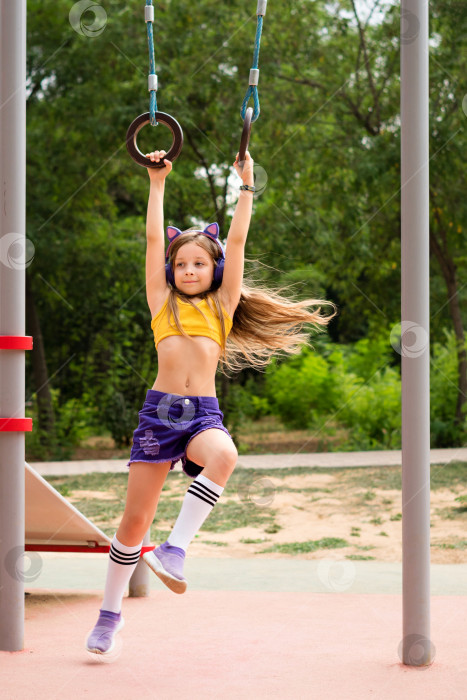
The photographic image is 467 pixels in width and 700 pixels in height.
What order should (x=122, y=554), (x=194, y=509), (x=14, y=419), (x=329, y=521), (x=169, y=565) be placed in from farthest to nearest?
(x=329, y=521), (x=14, y=419), (x=122, y=554), (x=194, y=509), (x=169, y=565)

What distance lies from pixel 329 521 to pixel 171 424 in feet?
16.0

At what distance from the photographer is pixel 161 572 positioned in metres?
2.68

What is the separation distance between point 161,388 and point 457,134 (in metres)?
9.08

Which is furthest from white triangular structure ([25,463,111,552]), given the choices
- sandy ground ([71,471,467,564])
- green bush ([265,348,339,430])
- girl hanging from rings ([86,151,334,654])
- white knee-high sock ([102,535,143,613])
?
green bush ([265,348,339,430])

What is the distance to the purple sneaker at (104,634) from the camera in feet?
11.0

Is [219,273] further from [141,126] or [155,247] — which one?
[141,126]

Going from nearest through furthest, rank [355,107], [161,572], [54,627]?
[161,572] < [54,627] < [355,107]

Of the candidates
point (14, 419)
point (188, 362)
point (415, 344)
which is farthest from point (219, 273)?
point (14, 419)

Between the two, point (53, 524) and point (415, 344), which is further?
point (53, 524)

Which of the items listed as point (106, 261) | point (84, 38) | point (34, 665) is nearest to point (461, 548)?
point (34, 665)

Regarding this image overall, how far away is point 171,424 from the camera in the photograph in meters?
3.13

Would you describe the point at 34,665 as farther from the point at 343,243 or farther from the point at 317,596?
the point at 343,243

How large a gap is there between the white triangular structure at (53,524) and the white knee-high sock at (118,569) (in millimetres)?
872

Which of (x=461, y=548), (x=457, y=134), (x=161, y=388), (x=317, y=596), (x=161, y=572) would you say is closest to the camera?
(x=161, y=572)
